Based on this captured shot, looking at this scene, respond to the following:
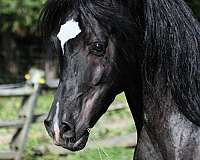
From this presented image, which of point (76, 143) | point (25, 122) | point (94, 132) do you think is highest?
point (76, 143)

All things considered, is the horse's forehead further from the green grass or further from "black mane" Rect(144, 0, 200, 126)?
the green grass

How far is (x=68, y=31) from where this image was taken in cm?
267

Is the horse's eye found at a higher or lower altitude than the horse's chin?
higher

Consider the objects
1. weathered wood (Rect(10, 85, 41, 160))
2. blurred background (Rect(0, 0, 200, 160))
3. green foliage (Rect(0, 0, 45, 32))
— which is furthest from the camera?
green foliage (Rect(0, 0, 45, 32))

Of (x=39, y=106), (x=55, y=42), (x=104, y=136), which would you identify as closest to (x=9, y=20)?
(x=39, y=106)

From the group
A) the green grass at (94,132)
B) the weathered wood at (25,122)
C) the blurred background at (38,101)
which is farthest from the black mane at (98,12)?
the weathered wood at (25,122)

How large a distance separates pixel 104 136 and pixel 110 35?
646cm

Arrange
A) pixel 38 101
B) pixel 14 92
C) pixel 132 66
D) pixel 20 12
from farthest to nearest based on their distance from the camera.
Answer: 1. pixel 20 12
2. pixel 38 101
3. pixel 14 92
4. pixel 132 66

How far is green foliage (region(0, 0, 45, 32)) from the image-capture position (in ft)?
47.7

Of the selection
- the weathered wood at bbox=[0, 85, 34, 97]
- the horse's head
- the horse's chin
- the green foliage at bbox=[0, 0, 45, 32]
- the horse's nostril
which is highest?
the horse's head

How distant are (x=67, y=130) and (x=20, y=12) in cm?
1264

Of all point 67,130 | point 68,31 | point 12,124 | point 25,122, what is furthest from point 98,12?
point 25,122

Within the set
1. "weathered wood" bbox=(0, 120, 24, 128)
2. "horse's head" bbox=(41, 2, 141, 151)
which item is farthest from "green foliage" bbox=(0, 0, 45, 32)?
"horse's head" bbox=(41, 2, 141, 151)

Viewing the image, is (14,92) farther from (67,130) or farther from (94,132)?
(67,130)
